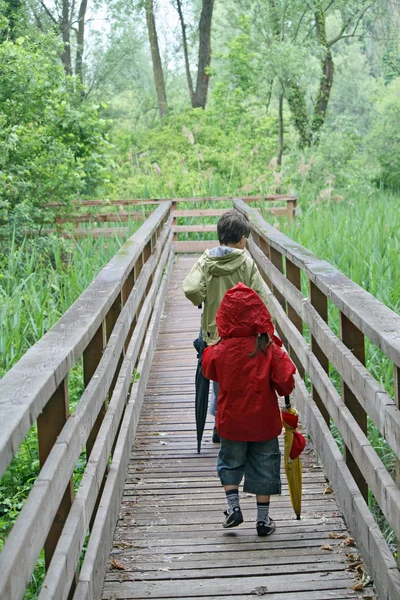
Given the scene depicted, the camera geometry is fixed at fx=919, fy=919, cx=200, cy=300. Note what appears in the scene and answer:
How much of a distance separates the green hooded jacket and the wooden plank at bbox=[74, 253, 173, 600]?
826 mm

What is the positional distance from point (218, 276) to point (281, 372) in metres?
1.13

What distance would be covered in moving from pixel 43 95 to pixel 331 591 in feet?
34.0

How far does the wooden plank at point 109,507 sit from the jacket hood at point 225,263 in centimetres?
99

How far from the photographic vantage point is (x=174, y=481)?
4.92 meters

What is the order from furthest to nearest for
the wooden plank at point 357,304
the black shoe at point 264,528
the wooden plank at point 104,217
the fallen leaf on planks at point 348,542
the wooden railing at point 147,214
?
the wooden plank at point 104,217
the wooden railing at point 147,214
the black shoe at point 264,528
the fallen leaf on planks at point 348,542
the wooden plank at point 357,304

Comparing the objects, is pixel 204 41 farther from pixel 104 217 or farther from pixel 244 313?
pixel 244 313

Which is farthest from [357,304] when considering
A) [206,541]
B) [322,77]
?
[322,77]

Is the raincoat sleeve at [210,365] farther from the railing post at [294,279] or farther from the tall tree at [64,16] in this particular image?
the tall tree at [64,16]

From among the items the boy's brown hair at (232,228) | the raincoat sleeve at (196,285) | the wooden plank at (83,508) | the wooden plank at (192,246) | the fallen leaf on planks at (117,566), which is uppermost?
the boy's brown hair at (232,228)

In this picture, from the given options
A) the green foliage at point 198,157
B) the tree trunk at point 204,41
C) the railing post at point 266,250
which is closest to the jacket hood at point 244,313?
the railing post at point 266,250

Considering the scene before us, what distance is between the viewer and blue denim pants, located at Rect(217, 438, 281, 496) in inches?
163

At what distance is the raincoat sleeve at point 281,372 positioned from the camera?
3967mm

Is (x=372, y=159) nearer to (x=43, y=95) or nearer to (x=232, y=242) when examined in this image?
(x=43, y=95)

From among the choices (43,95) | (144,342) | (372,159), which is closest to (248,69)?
(372,159)
